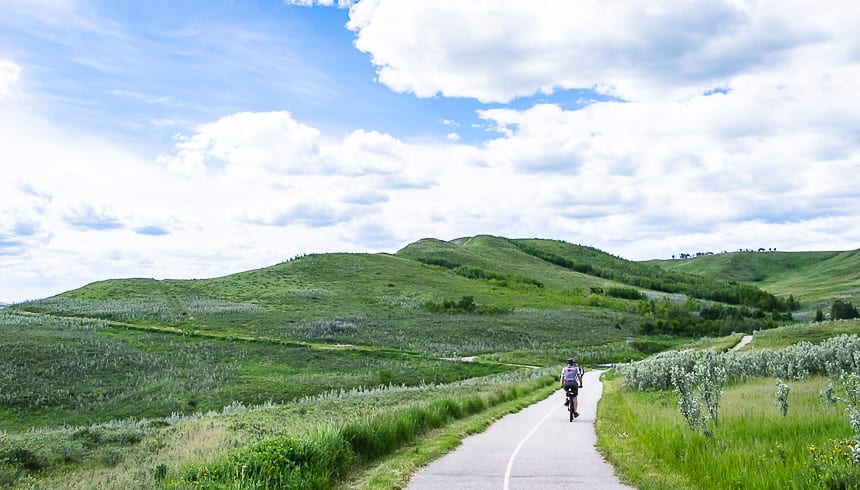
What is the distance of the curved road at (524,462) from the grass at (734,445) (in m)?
0.53

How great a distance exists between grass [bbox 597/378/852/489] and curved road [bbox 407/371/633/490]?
0.53 metres

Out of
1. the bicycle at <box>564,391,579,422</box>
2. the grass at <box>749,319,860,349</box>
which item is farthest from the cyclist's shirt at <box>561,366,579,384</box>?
the grass at <box>749,319,860,349</box>

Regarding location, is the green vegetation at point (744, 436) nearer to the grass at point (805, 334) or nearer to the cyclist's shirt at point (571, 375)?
the cyclist's shirt at point (571, 375)

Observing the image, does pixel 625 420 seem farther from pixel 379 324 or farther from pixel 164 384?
pixel 379 324

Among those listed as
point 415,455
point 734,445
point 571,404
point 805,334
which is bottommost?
point 571,404

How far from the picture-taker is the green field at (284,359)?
15.0 meters

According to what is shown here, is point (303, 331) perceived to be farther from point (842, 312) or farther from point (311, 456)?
point (842, 312)

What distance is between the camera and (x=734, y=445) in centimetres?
1029

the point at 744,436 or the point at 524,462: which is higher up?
the point at 744,436

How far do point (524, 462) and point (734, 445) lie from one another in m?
3.85

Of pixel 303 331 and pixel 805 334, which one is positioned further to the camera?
pixel 303 331

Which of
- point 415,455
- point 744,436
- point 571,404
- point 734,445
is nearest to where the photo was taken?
point 734,445

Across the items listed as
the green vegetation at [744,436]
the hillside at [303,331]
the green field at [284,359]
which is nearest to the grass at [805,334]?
the green field at [284,359]

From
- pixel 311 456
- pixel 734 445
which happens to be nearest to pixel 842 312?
pixel 734 445
